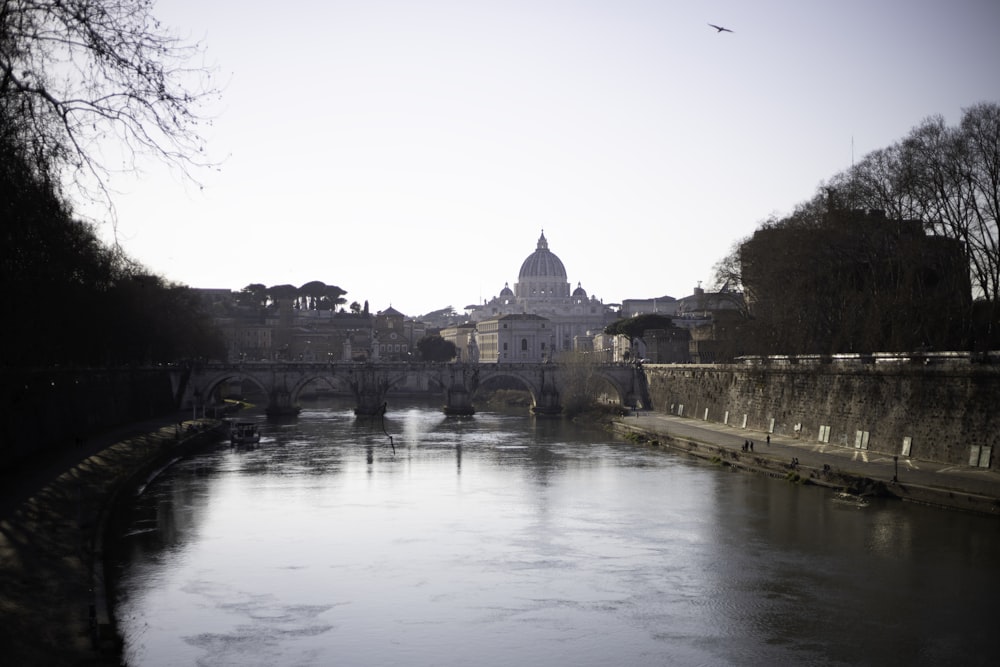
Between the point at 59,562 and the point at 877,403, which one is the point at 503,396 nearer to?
the point at 877,403

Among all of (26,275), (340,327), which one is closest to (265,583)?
(26,275)

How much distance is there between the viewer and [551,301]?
175m

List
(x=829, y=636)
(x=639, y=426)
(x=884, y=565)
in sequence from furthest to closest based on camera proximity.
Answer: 1. (x=639, y=426)
2. (x=884, y=565)
3. (x=829, y=636)

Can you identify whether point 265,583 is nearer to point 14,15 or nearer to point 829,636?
point 829,636

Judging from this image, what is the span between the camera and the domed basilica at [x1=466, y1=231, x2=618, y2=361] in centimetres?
16775

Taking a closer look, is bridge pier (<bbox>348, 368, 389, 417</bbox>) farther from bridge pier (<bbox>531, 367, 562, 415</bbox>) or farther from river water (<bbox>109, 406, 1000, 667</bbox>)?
river water (<bbox>109, 406, 1000, 667</bbox>)

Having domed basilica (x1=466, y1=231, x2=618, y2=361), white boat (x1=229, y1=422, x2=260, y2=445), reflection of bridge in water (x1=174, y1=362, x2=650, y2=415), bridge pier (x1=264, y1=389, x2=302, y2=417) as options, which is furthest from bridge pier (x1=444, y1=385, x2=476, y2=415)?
domed basilica (x1=466, y1=231, x2=618, y2=361)

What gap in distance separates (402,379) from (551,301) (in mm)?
103661

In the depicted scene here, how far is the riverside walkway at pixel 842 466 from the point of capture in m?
25.3

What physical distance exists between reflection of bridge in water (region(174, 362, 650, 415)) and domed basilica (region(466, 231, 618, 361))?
93389mm

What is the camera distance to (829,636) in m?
17.1

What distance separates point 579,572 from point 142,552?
28.3ft

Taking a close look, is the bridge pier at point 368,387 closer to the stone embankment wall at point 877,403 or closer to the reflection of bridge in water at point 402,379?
the reflection of bridge in water at point 402,379

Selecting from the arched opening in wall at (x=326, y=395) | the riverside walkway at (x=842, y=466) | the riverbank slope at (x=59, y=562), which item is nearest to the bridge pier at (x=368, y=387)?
the arched opening in wall at (x=326, y=395)
